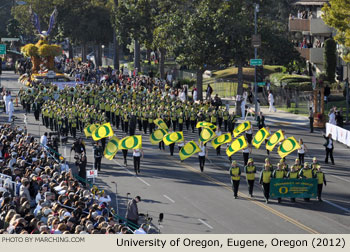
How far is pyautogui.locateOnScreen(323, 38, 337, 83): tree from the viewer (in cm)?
5969

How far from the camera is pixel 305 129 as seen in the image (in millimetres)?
44438

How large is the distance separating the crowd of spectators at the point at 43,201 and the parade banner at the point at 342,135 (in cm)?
1690

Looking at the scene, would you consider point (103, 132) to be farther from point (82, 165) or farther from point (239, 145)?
point (239, 145)

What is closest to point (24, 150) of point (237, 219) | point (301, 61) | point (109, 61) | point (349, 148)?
point (237, 219)

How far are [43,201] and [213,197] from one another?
8.40m

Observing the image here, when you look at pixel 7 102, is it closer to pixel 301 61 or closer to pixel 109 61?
pixel 301 61

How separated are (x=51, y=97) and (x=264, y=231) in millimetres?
27799

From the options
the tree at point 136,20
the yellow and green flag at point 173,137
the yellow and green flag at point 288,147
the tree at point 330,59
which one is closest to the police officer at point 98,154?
the yellow and green flag at point 173,137

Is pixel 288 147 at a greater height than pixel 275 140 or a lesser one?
lesser

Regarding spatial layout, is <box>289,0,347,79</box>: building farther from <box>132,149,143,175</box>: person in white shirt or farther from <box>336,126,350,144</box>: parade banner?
<box>132,149,143,175</box>: person in white shirt

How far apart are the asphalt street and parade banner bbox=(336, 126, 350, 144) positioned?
4.10ft

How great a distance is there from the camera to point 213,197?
27531 mm

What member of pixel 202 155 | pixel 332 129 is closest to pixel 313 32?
pixel 332 129

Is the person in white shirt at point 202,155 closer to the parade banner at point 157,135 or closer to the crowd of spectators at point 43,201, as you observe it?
the parade banner at point 157,135
